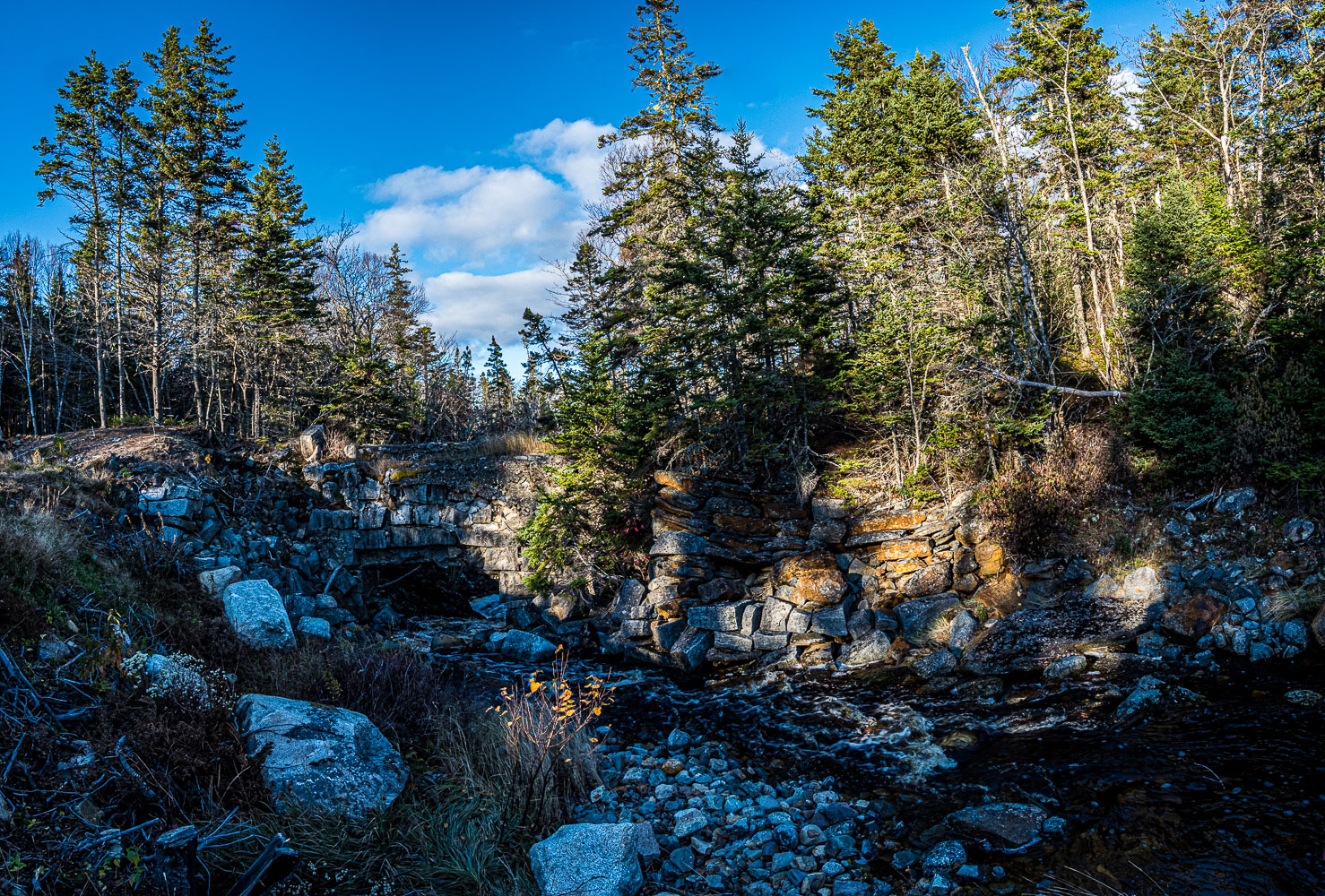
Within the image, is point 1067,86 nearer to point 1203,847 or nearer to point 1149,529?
point 1149,529

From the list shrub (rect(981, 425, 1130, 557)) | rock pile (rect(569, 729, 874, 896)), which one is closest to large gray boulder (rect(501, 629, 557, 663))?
rock pile (rect(569, 729, 874, 896))

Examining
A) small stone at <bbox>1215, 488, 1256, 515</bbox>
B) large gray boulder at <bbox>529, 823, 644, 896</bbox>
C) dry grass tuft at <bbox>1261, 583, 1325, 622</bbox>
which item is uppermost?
small stone at <bbox>1215, 488, 1256, 515</bbox>

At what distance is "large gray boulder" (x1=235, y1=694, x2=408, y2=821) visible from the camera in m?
4.68

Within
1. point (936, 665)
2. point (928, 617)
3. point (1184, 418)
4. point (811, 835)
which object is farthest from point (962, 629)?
point (811, 835)

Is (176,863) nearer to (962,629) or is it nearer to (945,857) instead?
(945,857)

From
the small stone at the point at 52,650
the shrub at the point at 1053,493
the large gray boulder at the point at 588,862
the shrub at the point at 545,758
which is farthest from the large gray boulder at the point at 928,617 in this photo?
the small stone at the point at 52,650

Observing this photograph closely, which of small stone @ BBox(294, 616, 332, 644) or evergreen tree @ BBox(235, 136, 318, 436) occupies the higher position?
evergreen tree @ BBox(235, 136, 318, 436)

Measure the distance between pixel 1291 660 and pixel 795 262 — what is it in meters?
11.7

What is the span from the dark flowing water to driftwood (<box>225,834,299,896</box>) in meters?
4.36

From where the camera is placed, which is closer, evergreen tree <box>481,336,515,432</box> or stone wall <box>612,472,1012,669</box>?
stone wall <box>612,472,1012,669</box>

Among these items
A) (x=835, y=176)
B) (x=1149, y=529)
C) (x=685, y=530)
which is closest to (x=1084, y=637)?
(x=1149, y=529)

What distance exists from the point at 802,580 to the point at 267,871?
1006 centimetres

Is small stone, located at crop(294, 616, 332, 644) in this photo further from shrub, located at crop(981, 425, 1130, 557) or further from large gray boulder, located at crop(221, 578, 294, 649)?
shrub, located at crop(981, 425, 1130, 557)

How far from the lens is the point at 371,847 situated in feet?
14.5
